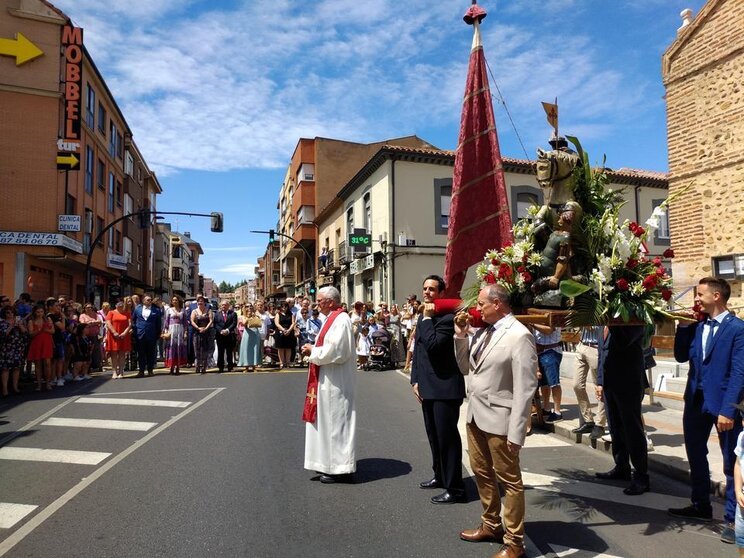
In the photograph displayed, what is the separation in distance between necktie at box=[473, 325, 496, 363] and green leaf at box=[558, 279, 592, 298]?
25.9 inches

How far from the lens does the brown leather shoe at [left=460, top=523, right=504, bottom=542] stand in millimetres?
4074

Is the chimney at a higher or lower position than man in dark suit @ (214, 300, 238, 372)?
higher

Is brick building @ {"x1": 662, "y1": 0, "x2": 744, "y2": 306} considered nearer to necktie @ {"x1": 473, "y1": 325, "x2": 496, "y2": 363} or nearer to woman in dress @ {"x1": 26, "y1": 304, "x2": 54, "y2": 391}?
necktie @ {"x1": 473, "y1": 325, "x2": 496, "y2": 363}

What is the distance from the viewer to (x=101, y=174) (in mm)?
30484

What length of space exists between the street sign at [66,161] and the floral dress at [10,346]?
574 inches

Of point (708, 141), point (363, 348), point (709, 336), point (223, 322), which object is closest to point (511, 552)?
point (709, 336)

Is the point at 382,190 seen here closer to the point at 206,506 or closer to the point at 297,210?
the point at 297,210

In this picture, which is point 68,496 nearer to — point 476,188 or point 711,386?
point 476,188

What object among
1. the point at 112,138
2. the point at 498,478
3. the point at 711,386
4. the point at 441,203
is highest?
the point at 112,138

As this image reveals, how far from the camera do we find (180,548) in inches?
154

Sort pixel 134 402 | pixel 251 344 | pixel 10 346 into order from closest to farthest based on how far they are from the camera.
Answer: pixel 134 402
pixel 10 346
pixel 251 344

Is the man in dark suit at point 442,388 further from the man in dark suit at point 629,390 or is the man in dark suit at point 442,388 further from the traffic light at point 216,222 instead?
the traffic light at point 216,222

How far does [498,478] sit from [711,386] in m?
1.89

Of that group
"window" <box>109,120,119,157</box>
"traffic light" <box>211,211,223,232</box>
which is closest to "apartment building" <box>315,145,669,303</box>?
"traffic light" <box>211,211,223,232</box>
